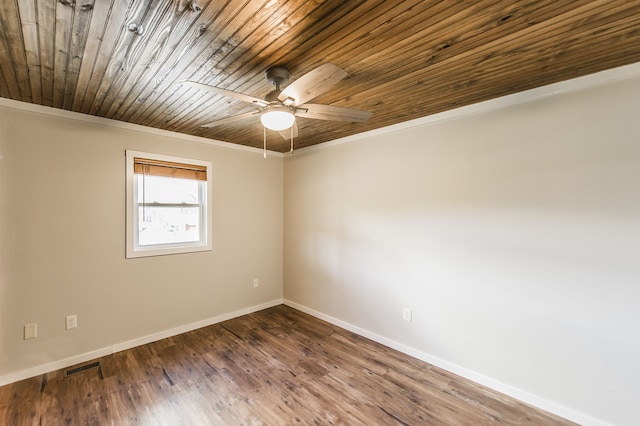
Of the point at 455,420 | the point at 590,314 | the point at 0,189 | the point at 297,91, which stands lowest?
the point at 455,420

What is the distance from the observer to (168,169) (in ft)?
10.5

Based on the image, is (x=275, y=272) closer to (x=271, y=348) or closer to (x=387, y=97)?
(x=271, y=348)

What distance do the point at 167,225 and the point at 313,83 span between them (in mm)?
2714

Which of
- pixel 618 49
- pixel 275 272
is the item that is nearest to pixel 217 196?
pixel 275 272

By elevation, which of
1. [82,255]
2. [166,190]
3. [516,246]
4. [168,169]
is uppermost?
[168,169]

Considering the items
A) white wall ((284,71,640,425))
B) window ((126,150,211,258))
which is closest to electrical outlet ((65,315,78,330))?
window ((126,150,211,258))

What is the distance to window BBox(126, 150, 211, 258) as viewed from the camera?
2.99 meters

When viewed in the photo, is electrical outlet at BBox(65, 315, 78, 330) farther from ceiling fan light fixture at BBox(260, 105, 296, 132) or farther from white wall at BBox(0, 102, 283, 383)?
ceiling fan light fixture at BBox(260, 105, 296, 132)

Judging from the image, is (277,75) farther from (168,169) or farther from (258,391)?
(258,391)

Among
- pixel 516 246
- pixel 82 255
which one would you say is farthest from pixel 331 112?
pixel 82 255

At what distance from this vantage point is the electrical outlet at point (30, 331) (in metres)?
2.41

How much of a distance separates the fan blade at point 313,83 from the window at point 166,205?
2.18m

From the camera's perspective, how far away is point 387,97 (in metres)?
2.26

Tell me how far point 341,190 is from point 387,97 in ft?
4.82
